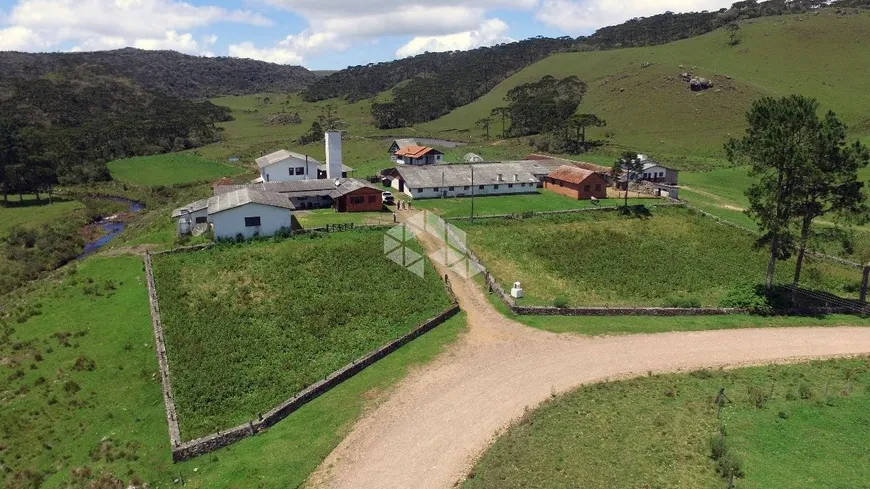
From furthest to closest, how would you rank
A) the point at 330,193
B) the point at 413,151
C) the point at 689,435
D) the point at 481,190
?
the point at 413,151, the point at 481,190, the point at 330,193, the point at 689,435

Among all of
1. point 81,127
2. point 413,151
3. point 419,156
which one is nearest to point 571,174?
point 419,156

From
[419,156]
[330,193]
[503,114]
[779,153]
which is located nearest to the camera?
[779,153]

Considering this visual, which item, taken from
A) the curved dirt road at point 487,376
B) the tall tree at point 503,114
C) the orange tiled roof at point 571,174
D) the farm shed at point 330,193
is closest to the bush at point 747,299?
the curved dirt road at point 487,376

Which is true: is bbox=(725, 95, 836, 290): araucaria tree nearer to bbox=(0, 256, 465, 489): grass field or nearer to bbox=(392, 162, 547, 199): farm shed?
bbox=(0, 256, 465, 489): grass field

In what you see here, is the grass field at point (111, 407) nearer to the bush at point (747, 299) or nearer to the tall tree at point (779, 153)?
the bush at point (747, 299)

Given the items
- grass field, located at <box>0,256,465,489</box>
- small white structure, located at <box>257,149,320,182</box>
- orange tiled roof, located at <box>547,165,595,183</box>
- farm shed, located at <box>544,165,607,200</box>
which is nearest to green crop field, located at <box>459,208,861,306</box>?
farm shed, located at <box>544,165,607,200</box>

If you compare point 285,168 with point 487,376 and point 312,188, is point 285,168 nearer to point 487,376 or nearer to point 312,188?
point 312,188
